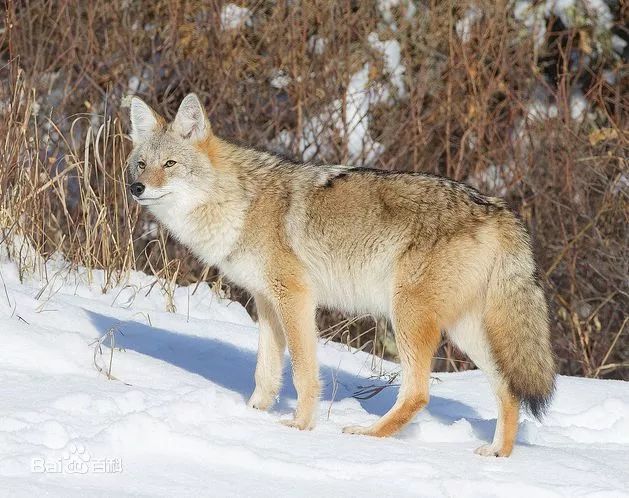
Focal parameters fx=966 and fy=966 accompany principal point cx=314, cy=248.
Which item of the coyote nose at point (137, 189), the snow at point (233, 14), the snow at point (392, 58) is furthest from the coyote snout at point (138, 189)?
the snow at point (233, 14)

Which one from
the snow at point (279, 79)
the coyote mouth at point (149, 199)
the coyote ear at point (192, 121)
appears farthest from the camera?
the snow at point (279, 79)

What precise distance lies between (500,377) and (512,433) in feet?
0.92

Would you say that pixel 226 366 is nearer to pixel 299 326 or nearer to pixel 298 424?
pixel 299 326

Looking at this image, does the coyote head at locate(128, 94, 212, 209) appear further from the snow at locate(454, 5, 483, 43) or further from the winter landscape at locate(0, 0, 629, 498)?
the snow at locate(454, 5, 483, 43)

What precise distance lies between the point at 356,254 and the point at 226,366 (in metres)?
1.39

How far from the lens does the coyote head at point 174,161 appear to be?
5.29 m

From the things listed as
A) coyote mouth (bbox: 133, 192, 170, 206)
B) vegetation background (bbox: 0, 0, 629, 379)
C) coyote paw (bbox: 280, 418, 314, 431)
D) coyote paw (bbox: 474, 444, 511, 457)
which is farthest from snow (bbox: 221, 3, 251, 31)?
coyote paw (bbox: 474, 444, 511, 457)

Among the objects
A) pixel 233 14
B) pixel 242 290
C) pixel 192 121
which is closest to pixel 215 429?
pixel 192 121

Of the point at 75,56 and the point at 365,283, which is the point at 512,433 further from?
the point at 75,56

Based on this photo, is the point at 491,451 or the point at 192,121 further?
the point at 192,121

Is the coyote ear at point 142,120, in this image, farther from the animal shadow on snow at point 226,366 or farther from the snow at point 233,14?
the snow at point 233,14

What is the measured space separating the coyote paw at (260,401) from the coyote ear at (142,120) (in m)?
1.66

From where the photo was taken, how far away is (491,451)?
450 centimetres

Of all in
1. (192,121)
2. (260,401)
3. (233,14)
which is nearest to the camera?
(260,401)
